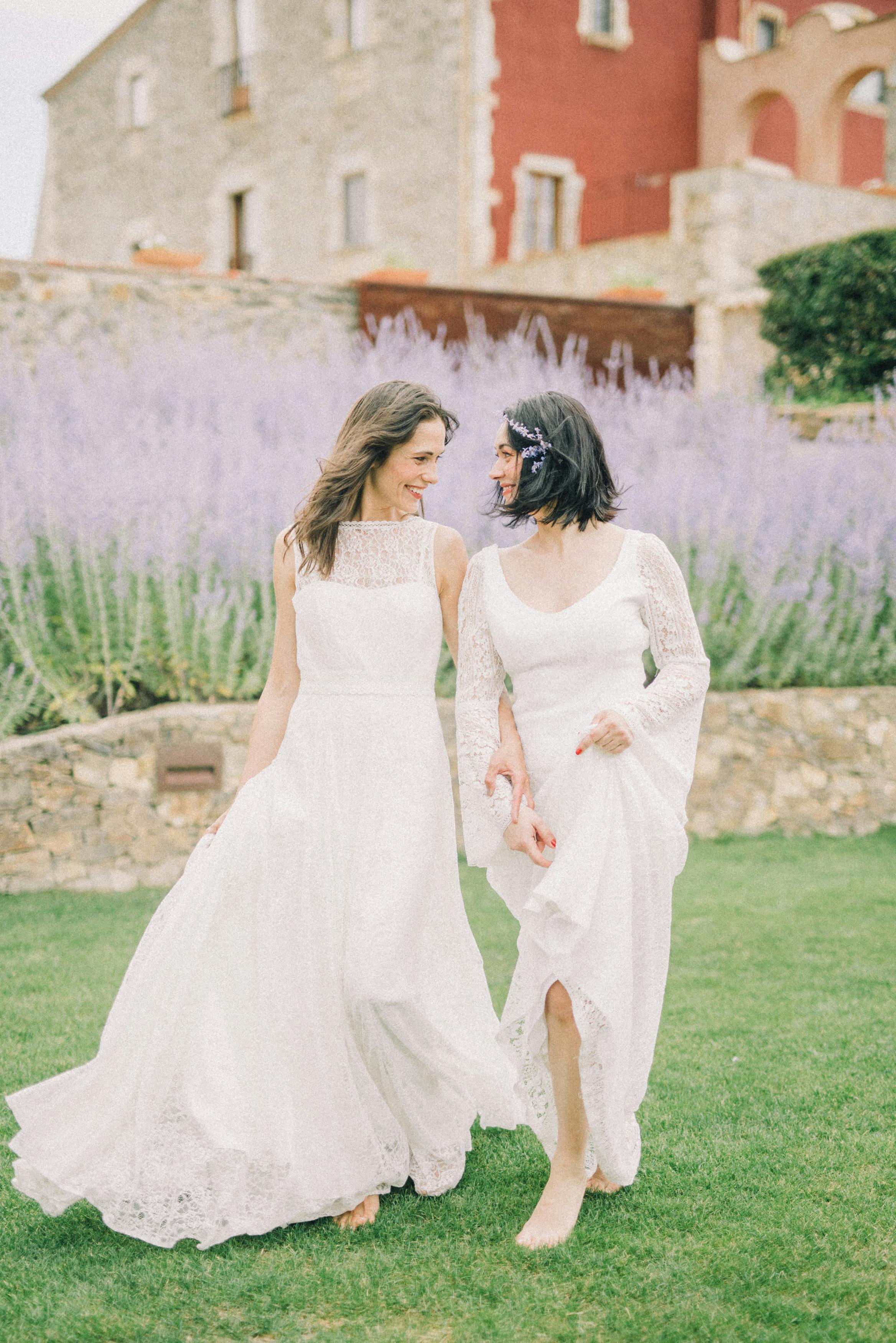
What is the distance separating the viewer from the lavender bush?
6711 mm

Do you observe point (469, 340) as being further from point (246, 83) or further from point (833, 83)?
point (246, 83)

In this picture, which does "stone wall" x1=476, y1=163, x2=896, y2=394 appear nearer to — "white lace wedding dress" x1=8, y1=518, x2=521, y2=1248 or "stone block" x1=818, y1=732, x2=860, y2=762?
"stone block" x1=818, y1=732, x2=860, y2=762

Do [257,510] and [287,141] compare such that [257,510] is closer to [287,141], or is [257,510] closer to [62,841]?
[62,841]

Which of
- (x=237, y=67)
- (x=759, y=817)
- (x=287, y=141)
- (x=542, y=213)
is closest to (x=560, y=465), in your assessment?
(x=759, y=817)

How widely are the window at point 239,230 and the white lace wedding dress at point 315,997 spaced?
2134 centimetres

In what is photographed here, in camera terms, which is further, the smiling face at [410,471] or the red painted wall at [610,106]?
the red painted wall at [610,106]

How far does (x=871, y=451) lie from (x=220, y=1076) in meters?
7.09

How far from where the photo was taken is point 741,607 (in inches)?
317

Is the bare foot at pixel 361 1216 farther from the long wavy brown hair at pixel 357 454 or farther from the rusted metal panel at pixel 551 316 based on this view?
the rusted metal panel at pixel 551 316

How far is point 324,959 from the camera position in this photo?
2.93 metres

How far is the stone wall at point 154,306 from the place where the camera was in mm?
12414

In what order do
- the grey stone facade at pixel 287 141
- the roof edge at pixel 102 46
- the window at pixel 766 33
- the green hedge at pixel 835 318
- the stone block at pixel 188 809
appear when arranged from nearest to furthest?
the stone block at pixel 188 809 → the green hedge at pixel 835 318 → the grey stone facade at pixel 287 141 → the window at pixel 766 33 → the roof edge at pixel 102 46

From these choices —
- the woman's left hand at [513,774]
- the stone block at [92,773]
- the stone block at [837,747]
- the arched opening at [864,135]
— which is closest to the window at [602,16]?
the arched opening at [864,135]

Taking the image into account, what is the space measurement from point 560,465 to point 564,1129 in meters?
1.47
